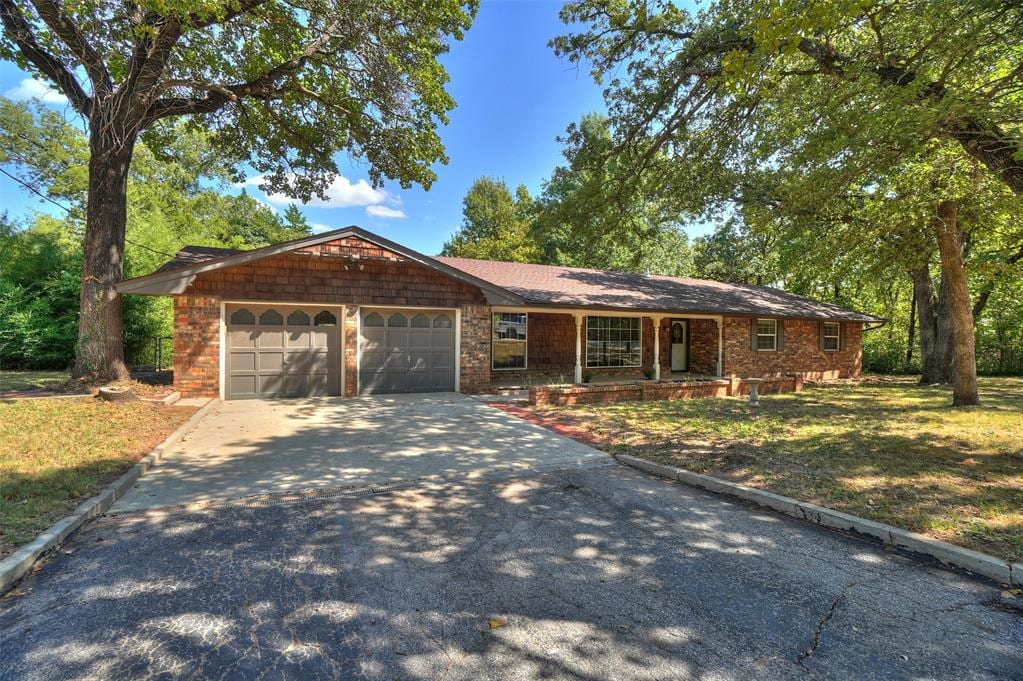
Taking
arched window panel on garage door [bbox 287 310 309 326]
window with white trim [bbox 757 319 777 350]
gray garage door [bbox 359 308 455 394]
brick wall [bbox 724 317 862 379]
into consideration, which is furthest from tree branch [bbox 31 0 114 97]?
window with white trim [bbox 757 319 777 350]

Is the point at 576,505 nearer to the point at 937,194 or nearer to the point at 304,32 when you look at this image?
the point at 937,194

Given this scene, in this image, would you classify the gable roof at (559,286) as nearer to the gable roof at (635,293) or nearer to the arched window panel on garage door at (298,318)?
the gable roof at (635,293)

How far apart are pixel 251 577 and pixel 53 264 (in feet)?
61.1

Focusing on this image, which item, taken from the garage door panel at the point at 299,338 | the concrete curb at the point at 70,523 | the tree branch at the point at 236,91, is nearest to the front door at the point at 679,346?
the garage door panel at the point at 299,338

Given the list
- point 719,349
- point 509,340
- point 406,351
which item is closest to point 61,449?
point 406,351

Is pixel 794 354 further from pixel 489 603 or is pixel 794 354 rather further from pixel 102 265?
pixel 102 265

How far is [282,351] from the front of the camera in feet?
35.7

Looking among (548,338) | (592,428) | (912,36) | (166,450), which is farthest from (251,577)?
(548,338)

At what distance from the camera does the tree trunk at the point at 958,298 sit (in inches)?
377

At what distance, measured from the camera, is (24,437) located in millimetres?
5914

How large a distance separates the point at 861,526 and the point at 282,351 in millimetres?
10956

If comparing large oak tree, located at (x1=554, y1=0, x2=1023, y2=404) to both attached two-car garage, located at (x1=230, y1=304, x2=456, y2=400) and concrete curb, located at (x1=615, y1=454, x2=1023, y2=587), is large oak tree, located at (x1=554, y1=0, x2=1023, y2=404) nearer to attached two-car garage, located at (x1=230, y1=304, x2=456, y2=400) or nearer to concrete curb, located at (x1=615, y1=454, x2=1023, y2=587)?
concrete curb, located at (x1=615, y1=454, x2=1023, y2=587)

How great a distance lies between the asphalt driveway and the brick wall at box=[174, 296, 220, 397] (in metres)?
7.08

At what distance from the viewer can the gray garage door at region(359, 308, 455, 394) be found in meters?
11.5
